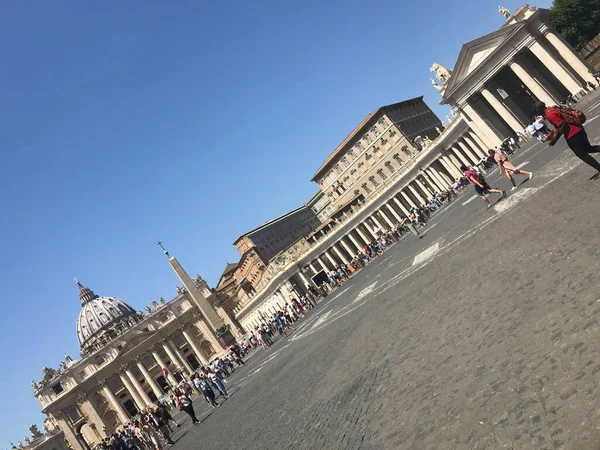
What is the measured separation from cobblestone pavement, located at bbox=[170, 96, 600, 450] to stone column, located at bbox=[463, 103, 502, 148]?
3894 cm

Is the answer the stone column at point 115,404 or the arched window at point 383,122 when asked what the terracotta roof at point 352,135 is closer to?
the arched window at point 383,122

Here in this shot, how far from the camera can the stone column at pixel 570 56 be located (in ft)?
128

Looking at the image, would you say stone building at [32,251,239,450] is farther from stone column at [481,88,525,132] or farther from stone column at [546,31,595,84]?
stone column at [546,31,595,84]

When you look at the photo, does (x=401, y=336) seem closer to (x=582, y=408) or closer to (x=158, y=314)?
(x=582, y=408)

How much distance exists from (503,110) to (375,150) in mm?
29261

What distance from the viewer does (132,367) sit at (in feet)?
275

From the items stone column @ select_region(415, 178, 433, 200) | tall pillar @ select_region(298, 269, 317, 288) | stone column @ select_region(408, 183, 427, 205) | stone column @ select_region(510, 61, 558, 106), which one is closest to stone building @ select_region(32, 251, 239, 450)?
tall pillar @ select_region(298, 269, 317, 288)

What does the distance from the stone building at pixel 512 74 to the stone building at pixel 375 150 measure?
56.6ft

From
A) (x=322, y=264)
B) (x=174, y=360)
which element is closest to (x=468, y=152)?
(x=322, y=264)

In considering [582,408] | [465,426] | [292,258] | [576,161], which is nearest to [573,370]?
[582,408]

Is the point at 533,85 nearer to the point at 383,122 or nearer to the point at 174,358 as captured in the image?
the point at 383,122

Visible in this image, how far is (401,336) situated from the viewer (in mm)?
9047

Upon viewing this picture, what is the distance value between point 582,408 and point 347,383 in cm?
543

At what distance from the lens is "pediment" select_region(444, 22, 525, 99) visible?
137ft
